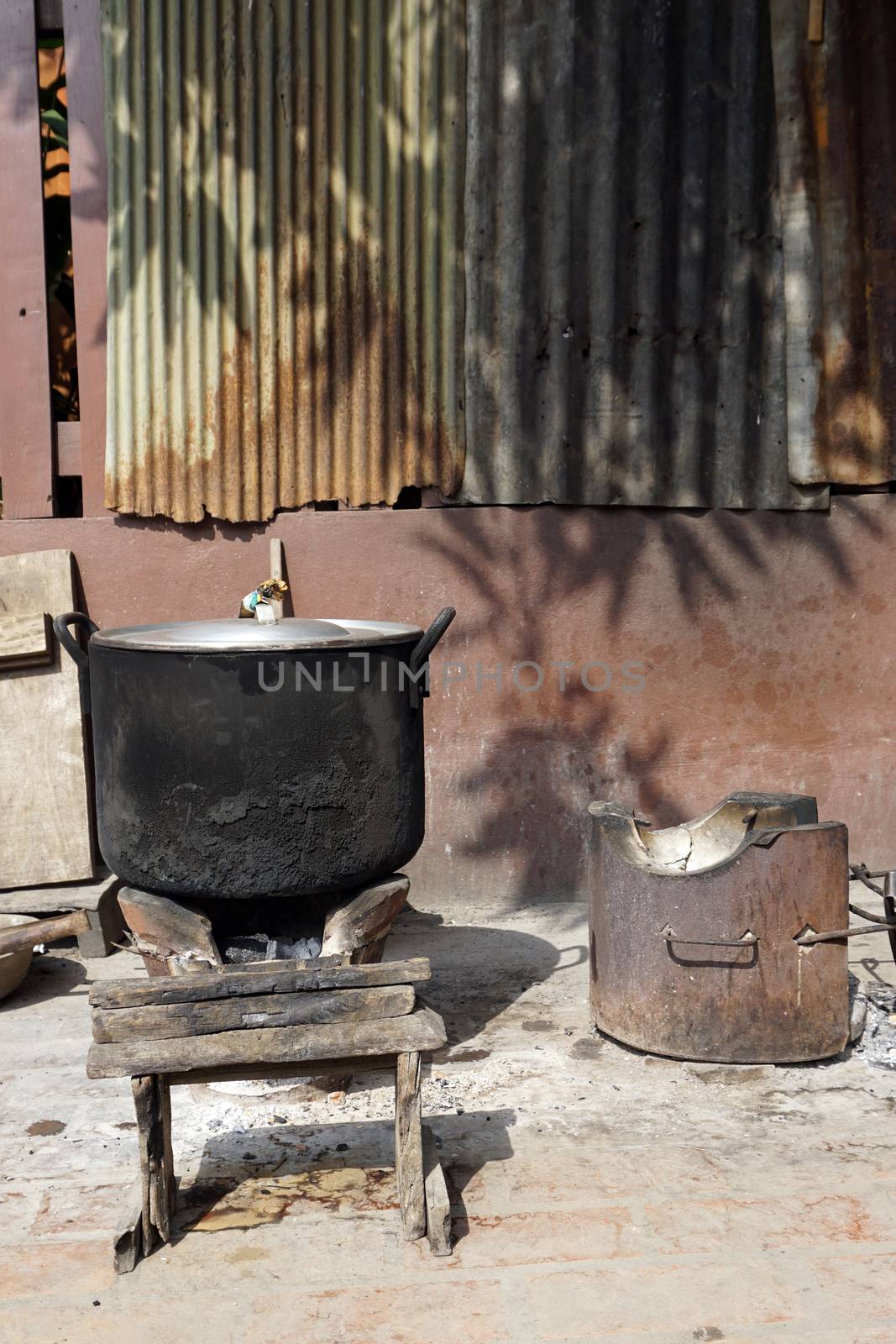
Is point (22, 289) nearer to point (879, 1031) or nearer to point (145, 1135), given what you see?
point (145, 1135)

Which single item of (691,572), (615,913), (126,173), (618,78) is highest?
(618,78)

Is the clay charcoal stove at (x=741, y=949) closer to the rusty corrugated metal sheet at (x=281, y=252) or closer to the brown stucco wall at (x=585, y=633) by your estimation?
the brown stucco wall at (x=585, y=633)

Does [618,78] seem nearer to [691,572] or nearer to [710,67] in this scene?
[710,67]

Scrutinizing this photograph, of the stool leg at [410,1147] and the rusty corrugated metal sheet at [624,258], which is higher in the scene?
the rusty corrugated metal sheet at [624,258]

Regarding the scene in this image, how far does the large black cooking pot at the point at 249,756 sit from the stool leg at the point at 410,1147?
2.81 ft

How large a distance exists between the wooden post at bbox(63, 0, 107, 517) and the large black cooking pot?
6.75 feet

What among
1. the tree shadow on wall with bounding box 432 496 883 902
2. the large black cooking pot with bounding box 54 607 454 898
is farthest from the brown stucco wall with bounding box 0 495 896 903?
the large black cooking pot with bounding box 54 607 454 898

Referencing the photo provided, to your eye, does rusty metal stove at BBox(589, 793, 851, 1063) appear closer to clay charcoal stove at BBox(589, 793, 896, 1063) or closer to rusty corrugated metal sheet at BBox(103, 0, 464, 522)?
clay charcoal stove at BBox(589, 793, 896, 1063)

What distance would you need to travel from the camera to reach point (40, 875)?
17.8 ft

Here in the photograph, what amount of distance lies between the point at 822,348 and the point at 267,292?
254 centimetres

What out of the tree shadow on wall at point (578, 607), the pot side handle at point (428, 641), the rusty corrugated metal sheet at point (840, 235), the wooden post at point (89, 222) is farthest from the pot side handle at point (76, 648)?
the rusty corrugated metal sheet at point (840, 235)

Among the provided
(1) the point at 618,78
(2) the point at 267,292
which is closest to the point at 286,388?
(2) the point at 267,292

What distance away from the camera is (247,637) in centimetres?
373

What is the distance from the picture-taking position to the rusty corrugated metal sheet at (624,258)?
5492mm
